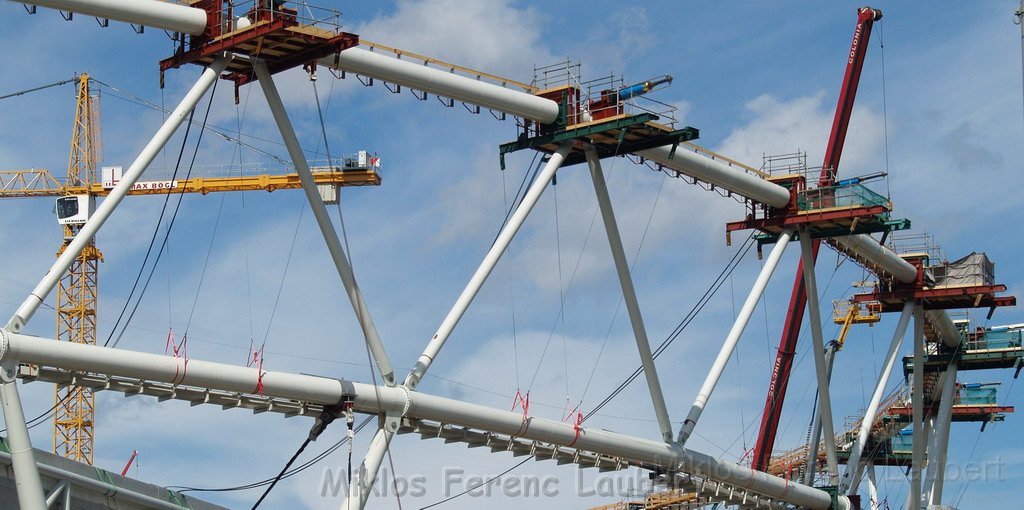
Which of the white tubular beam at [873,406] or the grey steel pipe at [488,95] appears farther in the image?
the white tubular beam at [873,406]

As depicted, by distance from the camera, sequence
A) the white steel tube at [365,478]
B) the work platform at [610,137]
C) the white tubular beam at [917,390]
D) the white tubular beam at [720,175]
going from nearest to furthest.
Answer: the white steel tube at [365,478] → the work platform at [610,137] → the white tubular beam at [720,175] → the white tubular beam at [917,390]

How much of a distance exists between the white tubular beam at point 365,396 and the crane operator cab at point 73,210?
225 feet

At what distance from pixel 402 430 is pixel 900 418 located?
71773 millimetres

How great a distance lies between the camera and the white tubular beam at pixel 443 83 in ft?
184

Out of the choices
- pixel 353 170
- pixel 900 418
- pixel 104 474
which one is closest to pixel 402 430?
pixel 104 474

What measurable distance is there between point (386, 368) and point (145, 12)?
538 inches

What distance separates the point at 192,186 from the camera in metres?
131

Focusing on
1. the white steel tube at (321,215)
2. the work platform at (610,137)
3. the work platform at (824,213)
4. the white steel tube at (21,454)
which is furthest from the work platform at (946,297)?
the white steel tube at (21,454)

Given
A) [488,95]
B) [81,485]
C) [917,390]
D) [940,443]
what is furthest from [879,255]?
[81,485]

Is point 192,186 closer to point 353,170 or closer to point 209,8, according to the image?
point 353,170

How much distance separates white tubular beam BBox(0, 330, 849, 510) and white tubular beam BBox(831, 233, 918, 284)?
1472cm

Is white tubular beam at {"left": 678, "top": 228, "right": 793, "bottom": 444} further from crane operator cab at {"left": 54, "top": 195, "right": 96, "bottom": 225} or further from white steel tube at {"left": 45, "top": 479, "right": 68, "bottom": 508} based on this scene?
crane operator cab at {"left": 54, "top": 195, "right": 96, "bottom": 225}

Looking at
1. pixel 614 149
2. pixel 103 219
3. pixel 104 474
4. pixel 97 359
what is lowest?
pixel 104 474

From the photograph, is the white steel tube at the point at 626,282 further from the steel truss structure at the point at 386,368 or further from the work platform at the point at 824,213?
the work platform at the point at 824,213
